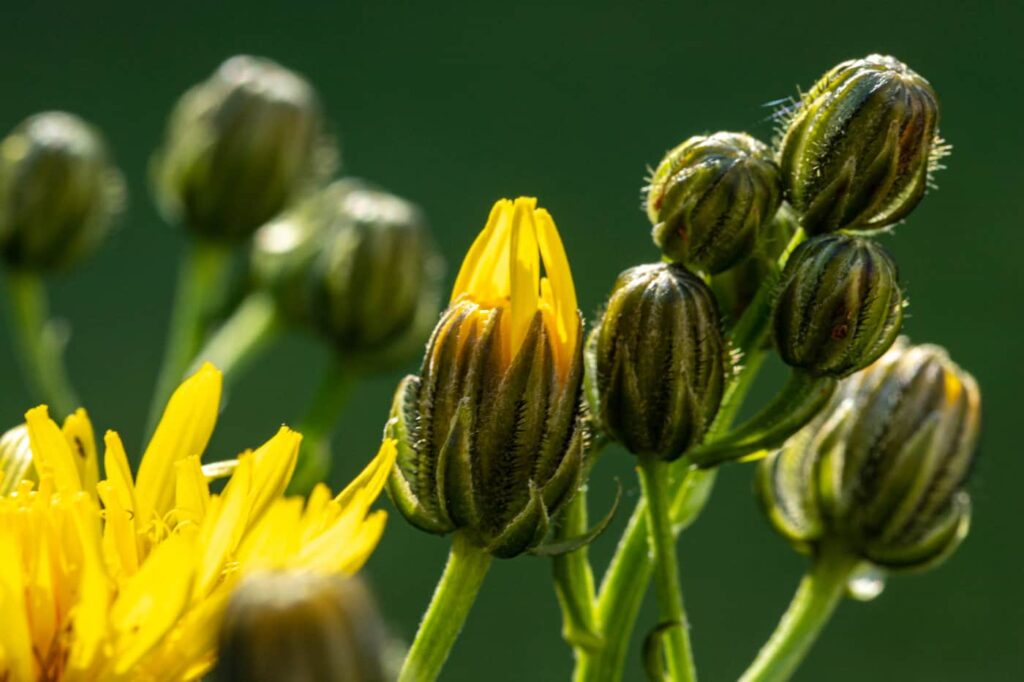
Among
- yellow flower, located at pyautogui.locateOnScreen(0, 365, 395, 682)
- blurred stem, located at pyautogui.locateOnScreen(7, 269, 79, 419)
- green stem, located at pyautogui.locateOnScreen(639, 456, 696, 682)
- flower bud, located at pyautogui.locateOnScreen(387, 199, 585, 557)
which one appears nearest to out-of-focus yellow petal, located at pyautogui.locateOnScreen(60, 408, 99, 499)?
yellow flower, located at pyautogui.locateOnScreen(0, 365, 395, 682)

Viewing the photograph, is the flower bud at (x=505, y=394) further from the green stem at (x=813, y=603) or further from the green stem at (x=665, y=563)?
the green stem at (x=813, y=603)

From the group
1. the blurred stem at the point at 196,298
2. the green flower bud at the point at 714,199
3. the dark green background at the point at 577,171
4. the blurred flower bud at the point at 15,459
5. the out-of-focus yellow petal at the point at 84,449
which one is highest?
the green flower bud at the point at 714,199

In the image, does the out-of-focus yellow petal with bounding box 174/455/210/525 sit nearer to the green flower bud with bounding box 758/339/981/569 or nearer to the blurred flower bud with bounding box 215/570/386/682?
the blurred flower bud with bounding box 215/570/386/682

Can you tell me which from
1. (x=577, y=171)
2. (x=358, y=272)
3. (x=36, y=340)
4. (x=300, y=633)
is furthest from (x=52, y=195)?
(x=577, y=171)

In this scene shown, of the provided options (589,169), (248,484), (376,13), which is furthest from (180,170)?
(376,13)

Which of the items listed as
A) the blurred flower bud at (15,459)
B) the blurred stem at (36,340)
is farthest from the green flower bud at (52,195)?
the blurred flower bud at (15,459)

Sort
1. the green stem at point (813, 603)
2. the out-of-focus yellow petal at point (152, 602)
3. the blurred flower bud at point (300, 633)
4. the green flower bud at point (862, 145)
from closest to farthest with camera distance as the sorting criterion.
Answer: the blurred flower bud at point (300, 633)
the out-of-focus yellow petal at point (152, 602)
the green flower bud at point (862, 145)
the green stem at point (813, 603)
